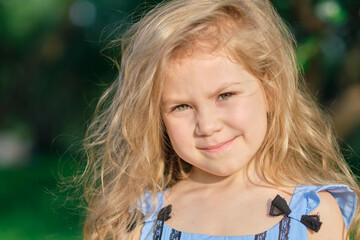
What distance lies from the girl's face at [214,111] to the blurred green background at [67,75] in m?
0.71

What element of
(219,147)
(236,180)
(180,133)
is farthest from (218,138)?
(236,180)

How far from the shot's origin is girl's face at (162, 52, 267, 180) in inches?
70.6

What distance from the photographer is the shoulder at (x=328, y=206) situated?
5.75 ft

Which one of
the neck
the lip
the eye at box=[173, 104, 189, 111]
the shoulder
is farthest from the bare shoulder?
the eye at box=[173, 104, 189, 111]

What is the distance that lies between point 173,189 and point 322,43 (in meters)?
1.56

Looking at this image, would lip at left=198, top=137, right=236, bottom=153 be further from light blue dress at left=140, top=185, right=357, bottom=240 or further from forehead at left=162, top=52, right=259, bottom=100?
light blue dress at left=140, top=185, right=357, bottom=240

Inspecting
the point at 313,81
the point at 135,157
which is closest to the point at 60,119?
the point at 313,81

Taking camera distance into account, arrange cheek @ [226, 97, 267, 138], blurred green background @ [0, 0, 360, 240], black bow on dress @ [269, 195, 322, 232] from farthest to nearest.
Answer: blurred green background @ [0, 0, 360, 240] → cheek @ [226, 97, 267, 138] → black bow on dress @ [269, 195, 322, 232]

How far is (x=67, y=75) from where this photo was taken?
10.6m

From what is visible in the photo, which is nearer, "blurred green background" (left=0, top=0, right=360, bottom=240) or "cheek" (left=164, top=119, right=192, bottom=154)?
"cheek" (left=164, top=119, right=192, bottom=154)

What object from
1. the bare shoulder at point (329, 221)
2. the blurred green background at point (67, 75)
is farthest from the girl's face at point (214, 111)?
the blurred green background at point (67, 75)

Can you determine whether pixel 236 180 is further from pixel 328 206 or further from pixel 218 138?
pixel 328 206

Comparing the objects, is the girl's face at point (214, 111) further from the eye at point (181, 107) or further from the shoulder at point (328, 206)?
the shoulder at point (328, 206)

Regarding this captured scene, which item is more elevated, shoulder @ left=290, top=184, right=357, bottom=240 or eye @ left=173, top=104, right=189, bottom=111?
eye @ left=173, top=104, right=189, bottom=111
